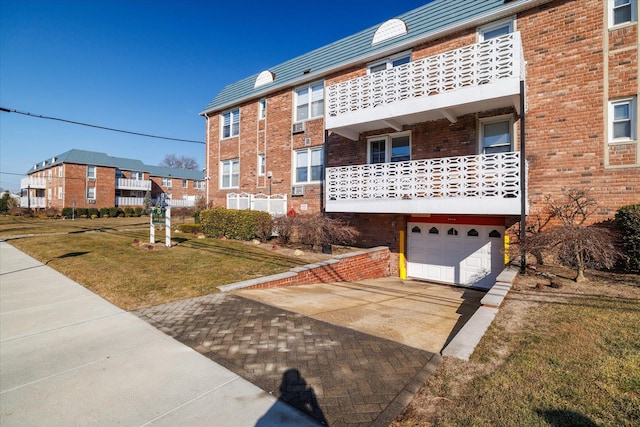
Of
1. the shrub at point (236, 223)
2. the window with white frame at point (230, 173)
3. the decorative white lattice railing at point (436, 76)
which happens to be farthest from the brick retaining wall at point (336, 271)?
the window with white frame at point (230, 173)

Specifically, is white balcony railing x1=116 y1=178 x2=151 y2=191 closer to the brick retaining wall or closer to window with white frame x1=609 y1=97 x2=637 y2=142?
the brick retaining wall

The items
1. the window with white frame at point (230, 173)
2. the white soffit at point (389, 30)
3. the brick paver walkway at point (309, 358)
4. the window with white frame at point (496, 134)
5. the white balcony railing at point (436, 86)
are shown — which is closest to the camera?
the brick paver walkway at point (309, 358)

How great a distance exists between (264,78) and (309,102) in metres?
4.12

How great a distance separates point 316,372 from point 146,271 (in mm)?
7106

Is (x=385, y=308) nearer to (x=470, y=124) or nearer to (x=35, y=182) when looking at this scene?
(x=470, y=124)

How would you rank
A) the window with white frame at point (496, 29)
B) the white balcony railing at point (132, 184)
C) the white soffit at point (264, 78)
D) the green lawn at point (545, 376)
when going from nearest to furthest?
the green lawn at point (545, 376) → the window with white frame at point (496, 29) → the white soffit at point (264, 78) → the white balcony railing at point (132, 184)

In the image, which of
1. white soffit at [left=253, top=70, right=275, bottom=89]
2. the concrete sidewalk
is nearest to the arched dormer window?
the concrete sidewalk

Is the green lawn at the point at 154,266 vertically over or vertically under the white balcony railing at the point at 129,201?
under

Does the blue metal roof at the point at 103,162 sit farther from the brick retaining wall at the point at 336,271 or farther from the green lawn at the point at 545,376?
the green lawn at the point at 545,376

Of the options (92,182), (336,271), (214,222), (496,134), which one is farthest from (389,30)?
(92,182)

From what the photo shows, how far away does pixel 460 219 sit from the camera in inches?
425

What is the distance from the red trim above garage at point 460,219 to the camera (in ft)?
33.4

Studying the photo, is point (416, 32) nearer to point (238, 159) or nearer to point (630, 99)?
point (630, 99)

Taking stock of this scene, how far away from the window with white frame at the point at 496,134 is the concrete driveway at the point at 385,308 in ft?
15.5
